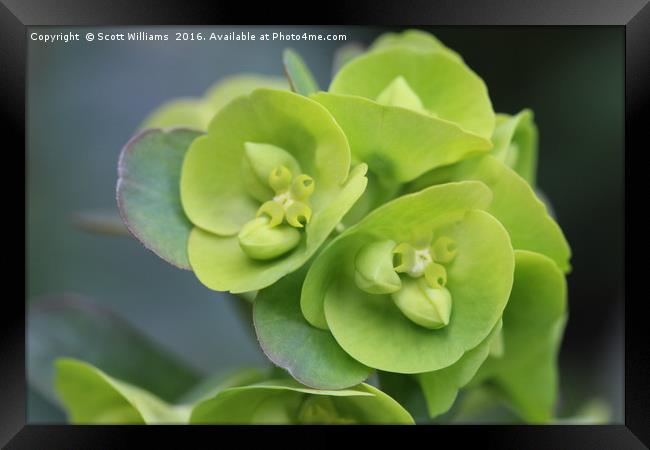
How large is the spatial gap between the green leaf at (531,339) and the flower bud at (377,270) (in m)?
0.12

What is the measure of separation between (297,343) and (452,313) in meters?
0.15

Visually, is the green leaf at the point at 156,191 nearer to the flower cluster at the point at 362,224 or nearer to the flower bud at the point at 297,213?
the flower cluster at the point at 362,224

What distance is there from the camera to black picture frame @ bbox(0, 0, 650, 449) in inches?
34.6

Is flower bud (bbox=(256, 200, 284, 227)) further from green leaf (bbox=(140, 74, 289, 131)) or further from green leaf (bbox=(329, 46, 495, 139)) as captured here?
green leaf (bbox=(140, 74, 289, 131))

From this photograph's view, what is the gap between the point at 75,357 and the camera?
1.12 metres

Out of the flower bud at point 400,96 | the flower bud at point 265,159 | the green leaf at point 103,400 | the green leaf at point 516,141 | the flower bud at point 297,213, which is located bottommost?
the green leaf at point 103,400

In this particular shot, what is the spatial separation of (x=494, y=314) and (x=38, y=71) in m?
1.25

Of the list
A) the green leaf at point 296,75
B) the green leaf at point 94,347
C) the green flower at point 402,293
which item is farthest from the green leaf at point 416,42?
the green leaf at point 94,347

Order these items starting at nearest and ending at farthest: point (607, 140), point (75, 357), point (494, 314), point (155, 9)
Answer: point (494, 314) < point (155, 9) < point (75, 357) < point (607, 140)

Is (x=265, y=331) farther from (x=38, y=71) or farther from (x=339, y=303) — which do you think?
(x=38, y=71)

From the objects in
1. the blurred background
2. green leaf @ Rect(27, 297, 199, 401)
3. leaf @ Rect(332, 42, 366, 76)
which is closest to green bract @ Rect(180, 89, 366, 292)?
leaf @ Rect(332, 42, 366, 76)

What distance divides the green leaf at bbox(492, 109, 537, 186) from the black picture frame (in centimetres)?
10

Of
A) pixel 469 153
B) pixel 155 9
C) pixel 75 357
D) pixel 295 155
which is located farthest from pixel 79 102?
pixel 469 153

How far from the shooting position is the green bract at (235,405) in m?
0.80
